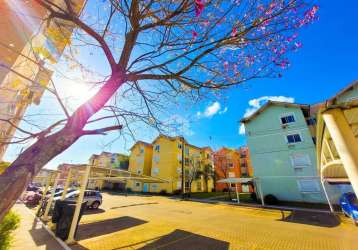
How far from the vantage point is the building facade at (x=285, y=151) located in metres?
18.2

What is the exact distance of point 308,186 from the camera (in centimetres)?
1800

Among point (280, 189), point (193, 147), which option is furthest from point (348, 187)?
point (193, 147)

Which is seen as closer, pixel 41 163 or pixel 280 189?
pixel 41 163

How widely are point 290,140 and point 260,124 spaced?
13.0 ft

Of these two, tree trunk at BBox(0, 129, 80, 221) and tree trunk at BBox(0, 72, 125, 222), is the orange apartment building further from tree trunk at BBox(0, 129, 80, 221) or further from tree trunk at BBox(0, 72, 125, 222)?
tree trunk at BBox(0, 129, 80, 221)

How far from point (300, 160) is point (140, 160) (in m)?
31.9

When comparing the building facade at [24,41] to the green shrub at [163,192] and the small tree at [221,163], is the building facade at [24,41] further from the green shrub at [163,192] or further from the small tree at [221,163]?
the small tree at [221,163]

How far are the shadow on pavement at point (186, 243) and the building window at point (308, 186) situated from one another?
1597 centimetres

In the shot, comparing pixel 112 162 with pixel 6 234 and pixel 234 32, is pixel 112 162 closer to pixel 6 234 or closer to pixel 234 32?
pixel 6 234

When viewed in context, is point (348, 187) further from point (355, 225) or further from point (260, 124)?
point (260, 124)

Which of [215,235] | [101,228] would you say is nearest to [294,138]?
[215,235]

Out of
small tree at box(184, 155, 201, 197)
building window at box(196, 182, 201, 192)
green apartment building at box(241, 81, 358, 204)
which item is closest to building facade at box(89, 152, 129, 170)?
small tree at box(184, 155, 201, 197)

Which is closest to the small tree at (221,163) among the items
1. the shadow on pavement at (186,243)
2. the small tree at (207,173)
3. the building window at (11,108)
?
the small tree at (207,173)

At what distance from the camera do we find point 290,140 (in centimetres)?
2028
